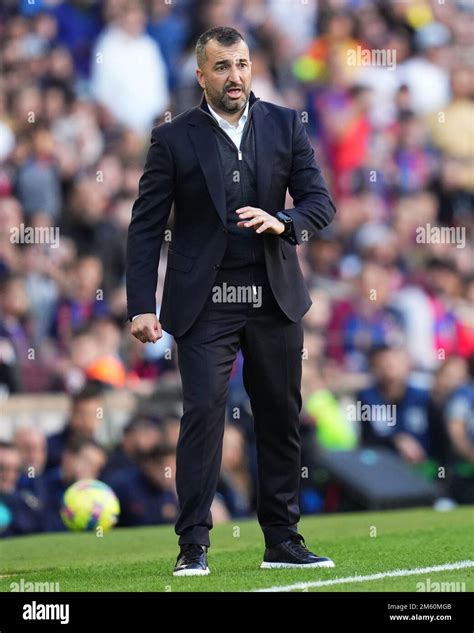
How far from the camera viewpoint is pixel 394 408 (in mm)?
12172

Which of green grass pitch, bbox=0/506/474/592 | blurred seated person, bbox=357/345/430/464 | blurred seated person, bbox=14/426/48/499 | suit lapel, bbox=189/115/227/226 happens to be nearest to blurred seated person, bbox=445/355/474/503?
blurred seated person, bbox=357/345/430/464

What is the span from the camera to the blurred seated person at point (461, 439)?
1184cm

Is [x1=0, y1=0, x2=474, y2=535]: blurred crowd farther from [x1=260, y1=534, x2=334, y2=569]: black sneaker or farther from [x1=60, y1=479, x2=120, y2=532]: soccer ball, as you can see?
[x1=260, y1=534, x2=334, y2=569]: black sneaker

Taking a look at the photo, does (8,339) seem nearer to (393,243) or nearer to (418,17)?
Result: (393,243)

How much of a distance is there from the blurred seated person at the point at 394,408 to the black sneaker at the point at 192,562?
227 inches

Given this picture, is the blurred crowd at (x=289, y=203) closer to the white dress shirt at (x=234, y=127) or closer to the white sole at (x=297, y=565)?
the white sole at (x=297, y=565)

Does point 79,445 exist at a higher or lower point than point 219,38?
lower

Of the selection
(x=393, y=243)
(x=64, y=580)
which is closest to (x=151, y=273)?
(x=64, y=580)

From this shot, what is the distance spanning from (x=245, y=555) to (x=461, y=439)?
5.03 m

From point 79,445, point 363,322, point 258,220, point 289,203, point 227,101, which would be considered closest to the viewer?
point 258,220

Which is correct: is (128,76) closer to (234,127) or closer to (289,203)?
(289,203)

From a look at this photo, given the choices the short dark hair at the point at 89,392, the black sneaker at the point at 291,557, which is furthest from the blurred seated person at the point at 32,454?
the black sneaker at the point at 291,557

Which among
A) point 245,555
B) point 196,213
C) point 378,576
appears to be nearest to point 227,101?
point 196,213

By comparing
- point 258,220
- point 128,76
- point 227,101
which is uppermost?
point 128,76
